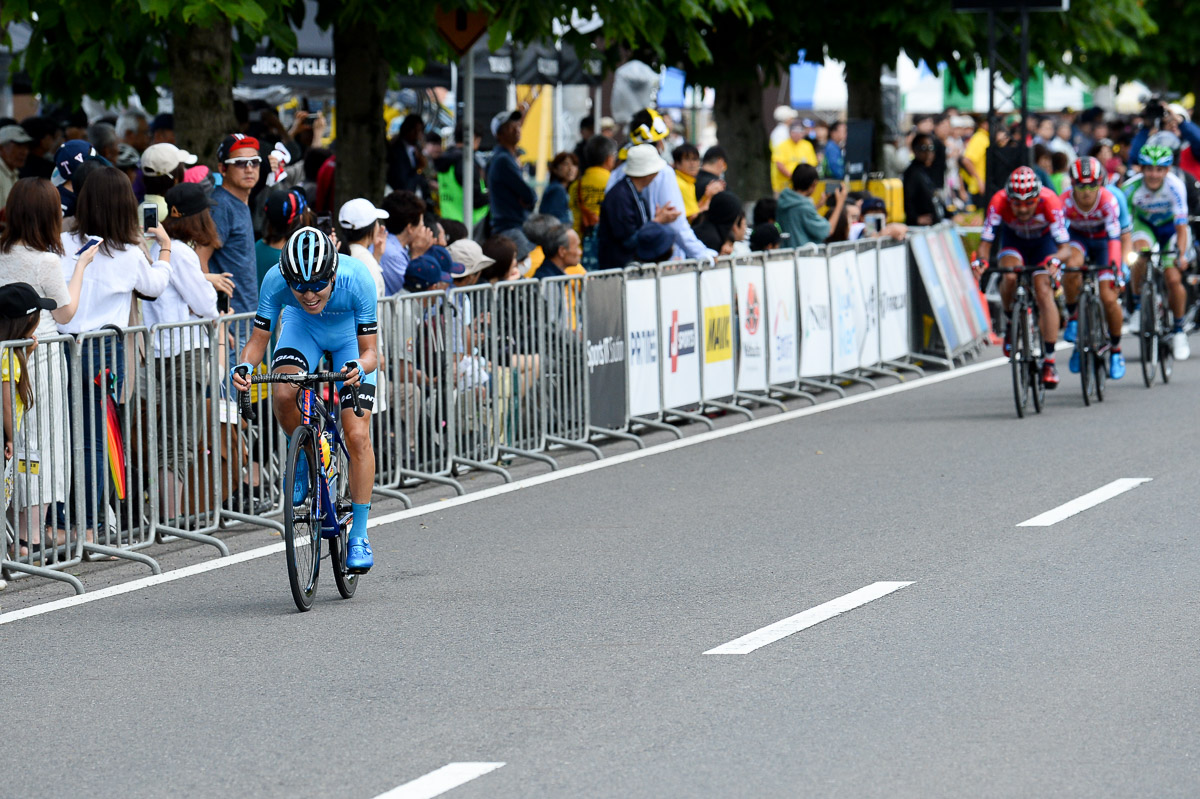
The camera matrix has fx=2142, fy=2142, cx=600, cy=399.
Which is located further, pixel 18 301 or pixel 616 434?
pixel 616 434

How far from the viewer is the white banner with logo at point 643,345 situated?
14.2m

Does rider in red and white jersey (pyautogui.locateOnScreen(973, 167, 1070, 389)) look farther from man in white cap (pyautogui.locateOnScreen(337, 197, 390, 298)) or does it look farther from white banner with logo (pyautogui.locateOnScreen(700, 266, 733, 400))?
man in white cap (pyautogui.locateOnScreen(337, 197, 390, 298))

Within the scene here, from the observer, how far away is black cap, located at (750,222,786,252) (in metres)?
16.7

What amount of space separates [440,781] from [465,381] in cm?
685

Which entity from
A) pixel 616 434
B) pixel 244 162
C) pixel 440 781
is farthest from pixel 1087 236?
pixel 440 781

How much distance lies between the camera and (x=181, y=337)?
10.4m

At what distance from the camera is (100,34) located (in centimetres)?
1552

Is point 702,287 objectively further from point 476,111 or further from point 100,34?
point 476,111

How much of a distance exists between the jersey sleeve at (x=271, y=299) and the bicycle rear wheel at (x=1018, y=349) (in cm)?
723

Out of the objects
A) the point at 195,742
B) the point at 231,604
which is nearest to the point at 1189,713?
the point at 195,742

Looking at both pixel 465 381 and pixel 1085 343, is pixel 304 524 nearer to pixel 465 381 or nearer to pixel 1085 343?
pixel 465 381

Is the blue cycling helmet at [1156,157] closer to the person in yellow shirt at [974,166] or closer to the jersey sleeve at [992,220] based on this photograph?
the jersey sleeve at [992,220]

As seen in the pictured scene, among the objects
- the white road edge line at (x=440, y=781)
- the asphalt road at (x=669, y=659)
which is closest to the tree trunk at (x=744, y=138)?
the asphalt road at (x=669, y=659)

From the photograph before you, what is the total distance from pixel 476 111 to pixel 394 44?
26.7 feet
